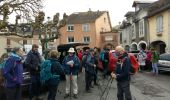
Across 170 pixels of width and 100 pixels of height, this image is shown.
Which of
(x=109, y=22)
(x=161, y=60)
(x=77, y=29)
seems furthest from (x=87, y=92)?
(x=109, y=22)

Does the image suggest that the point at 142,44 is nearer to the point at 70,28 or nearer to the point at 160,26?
the point at 160,26

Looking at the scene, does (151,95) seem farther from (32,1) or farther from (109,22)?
(109,22)

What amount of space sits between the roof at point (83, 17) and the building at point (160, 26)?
37.1 meters

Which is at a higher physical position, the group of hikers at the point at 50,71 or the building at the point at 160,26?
the building at the point at 160,26

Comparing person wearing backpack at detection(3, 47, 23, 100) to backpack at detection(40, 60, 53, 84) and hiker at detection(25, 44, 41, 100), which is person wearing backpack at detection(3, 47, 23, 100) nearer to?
backpack at detection(40, 60, 53, 84)

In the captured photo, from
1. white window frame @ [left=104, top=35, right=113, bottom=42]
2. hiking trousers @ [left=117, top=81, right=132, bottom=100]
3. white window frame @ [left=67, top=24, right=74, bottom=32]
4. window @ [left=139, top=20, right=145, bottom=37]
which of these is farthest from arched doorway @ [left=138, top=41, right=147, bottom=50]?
hiking trousers @ [left=117, top=81, right=132, bottom=100]

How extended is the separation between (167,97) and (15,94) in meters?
6.59

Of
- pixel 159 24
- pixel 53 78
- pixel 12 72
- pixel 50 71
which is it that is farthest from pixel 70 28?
pixel 12 72

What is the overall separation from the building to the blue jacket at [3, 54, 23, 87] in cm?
2607

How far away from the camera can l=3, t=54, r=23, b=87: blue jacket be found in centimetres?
991

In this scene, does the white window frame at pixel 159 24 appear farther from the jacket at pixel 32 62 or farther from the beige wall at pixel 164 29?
the jacket at pixel 32 62

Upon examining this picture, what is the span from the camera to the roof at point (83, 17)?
80.1 metres

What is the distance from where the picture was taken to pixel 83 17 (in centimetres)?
8175

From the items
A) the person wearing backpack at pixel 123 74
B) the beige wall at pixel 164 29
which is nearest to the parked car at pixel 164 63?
the beige wall at pixel 164 29
